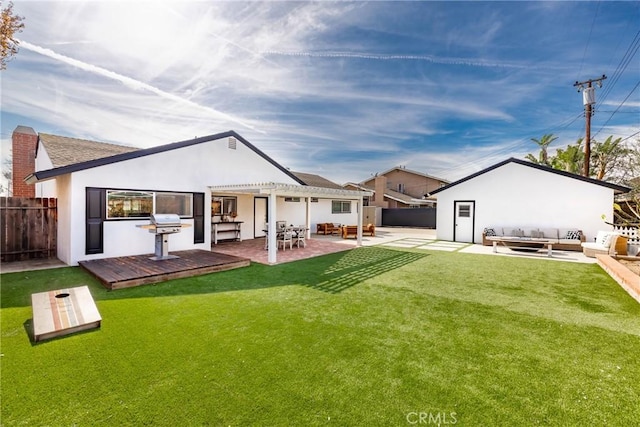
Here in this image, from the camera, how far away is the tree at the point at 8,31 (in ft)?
20.0

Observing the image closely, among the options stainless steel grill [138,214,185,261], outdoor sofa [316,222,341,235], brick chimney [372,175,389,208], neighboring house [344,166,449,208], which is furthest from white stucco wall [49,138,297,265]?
brick chimney [372,175,389,208]

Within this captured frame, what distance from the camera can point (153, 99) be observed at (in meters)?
12.4

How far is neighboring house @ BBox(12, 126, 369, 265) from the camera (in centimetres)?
772

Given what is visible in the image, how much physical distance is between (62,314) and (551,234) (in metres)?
16.2

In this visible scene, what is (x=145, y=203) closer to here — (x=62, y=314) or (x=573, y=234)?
(x=62, y=314)

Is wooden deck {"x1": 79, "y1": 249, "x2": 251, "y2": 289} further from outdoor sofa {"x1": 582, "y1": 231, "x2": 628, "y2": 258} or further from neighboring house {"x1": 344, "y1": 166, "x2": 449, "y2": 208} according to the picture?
neighboring house {"x1": 344, "y1": 166, "x2": 449, "y2": 208}

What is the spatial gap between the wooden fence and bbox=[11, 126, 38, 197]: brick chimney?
682cm

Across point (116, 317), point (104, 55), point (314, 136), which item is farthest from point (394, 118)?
point (116, 317)

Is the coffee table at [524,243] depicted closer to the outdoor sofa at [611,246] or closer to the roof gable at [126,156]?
the outdoor sofa at [611,246]

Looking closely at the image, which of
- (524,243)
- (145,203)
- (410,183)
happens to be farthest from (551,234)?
(410,183)

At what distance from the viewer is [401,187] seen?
110ft

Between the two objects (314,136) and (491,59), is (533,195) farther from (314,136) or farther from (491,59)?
(314,136)

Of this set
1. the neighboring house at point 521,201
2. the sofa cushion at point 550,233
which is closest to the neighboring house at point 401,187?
the neighboring house at point 521,201

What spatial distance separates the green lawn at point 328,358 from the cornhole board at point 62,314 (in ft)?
0.54
